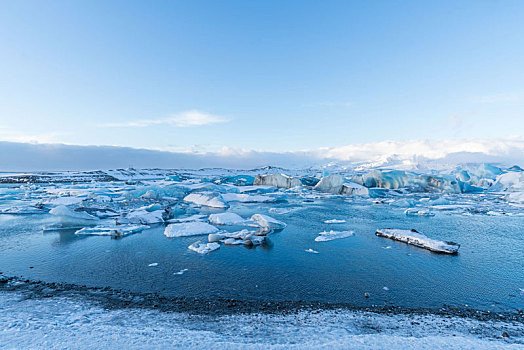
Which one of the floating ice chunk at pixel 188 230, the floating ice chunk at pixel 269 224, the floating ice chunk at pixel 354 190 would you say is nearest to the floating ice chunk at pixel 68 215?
the floating ice chunk at pixel 188 230

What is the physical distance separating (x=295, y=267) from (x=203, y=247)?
3.64 meters

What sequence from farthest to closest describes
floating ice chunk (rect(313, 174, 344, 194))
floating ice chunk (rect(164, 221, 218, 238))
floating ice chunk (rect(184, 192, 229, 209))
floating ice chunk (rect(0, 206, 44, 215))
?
floating ice chunk (rect(313, 174, 344, 194)) → floating ice chunk (rect(184, 192, 229, 209)) → floating ice chunk (rect(0, 206, 44, 215)) → floating ice chunk (rect(164, 221, 218, 238))

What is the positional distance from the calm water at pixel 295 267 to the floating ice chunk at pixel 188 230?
524 millimetres

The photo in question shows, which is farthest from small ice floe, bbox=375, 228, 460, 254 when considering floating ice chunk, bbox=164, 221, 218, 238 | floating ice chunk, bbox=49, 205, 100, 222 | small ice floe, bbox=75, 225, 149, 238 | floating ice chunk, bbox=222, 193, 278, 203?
floating ice chunk, bbox=49, 205, 100, 222

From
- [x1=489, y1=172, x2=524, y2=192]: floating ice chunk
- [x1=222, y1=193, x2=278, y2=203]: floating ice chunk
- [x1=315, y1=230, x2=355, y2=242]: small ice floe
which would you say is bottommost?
[x1=222, y1=193, x2=278, y2=203]: floating ice chunk

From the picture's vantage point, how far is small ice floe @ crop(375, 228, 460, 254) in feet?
31.0

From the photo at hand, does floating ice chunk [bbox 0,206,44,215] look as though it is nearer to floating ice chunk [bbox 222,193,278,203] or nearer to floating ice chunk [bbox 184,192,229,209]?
floating ice chunk [bbox 184,192,229,209]

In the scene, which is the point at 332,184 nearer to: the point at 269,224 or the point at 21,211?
the point at 269,224

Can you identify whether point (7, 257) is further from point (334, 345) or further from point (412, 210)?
point (412, 210)

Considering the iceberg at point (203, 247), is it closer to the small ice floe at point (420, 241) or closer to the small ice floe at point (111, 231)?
the small ice floe at point (111, 231)

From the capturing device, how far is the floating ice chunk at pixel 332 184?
31141 mm

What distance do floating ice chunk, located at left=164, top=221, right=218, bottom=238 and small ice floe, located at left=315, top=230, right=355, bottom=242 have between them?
495 cm

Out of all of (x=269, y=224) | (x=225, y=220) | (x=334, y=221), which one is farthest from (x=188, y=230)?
(x=334, y=221)

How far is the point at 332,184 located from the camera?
31625 millimetres
